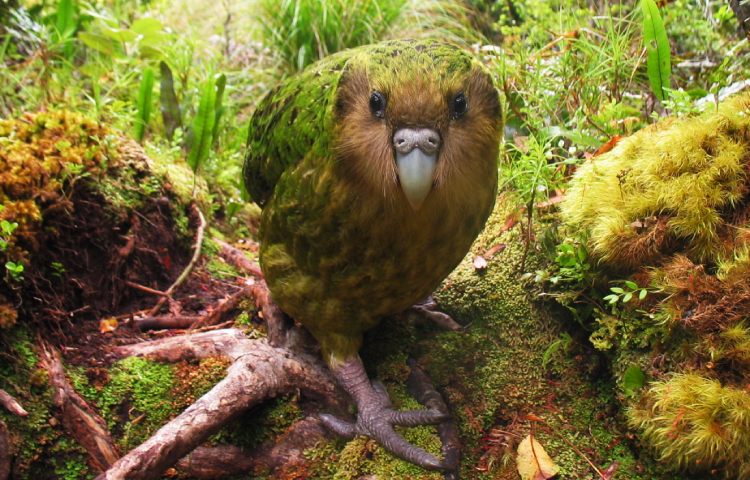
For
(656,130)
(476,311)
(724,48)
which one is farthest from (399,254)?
(724,48)

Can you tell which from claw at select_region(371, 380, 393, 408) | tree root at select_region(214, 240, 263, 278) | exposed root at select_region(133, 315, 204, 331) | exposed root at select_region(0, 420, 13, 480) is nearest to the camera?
exposed root at select_region(0, 420, 13, 480)

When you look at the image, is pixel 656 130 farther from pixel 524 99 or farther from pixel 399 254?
pixel 399 254

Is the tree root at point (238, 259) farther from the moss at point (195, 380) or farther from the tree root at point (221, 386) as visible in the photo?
the moss at point (195, 380)

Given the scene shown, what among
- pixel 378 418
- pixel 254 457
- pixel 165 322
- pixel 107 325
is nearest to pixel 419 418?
pixel 378 418

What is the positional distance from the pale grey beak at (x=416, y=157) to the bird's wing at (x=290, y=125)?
321mm

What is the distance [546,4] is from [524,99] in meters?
1.21

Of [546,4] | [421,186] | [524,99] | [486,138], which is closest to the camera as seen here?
[421,186]

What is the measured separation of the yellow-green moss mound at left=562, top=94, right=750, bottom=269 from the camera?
2086 millimetres

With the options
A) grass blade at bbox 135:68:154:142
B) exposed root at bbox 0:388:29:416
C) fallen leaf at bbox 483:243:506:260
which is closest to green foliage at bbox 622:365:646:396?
fallen leaf at bbox 483:243:506:260

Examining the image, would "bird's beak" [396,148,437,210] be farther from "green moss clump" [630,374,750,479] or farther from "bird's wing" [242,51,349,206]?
"green moss clump" [630,374,750,479]

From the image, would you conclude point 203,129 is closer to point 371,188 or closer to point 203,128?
point 203,128

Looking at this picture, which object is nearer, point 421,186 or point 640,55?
point 421,186

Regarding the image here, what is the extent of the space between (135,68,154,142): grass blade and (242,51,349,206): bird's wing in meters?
1.39

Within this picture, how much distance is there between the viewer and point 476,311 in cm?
276
